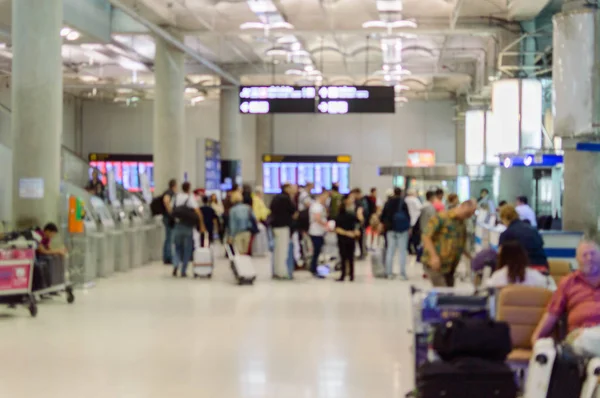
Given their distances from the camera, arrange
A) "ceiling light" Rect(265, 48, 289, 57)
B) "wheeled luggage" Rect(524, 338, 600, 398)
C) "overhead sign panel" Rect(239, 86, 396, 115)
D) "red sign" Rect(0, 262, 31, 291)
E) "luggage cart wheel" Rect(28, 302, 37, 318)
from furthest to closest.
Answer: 1. "ceiling light" Rect(265, 48, 289, 57)
2. "overhead sign panel" Rect(239, 86, 396, 115)
3. "luggage cart wheel" Rect(28, 302, 37, 318)
4. "red sign" Rect(0, 262, 31, 291)
5. "wheeled luggage" Rect(524, 338, 600, 398)

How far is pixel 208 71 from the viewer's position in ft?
104

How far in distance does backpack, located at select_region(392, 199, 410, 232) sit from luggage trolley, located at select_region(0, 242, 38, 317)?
6791 millimetres

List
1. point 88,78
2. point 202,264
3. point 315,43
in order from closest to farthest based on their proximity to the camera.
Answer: point 202,264 < point 315,43 < point 88,78

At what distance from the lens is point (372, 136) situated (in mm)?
41406

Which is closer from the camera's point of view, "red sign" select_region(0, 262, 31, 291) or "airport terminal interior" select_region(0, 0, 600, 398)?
"airport terminal interior" select_region(0, 0, 600, 398)

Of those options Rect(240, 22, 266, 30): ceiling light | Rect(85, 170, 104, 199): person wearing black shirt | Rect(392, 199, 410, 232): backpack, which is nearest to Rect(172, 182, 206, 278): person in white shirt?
Rect(85, 170, 104, 199): person wearing black shirt

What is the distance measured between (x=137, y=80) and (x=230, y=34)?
41.2 feet

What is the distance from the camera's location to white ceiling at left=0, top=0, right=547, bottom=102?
2083cm

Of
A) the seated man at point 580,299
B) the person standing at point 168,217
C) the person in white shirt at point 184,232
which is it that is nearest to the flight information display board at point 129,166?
the person standing at point 168,217

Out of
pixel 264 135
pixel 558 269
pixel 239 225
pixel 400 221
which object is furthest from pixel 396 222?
pixel 264 135

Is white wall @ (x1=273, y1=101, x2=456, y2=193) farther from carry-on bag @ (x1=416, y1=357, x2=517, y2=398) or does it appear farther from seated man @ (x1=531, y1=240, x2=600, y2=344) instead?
carry-on bag @ (x1=416, y1=357, x2=517, y2=398)

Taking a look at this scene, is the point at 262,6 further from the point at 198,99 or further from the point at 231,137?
the point at 198,99

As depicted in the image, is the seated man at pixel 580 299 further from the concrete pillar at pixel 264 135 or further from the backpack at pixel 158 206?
the concrete pillar at pixel 264 135

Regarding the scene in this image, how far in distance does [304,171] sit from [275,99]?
1618 centimetres
